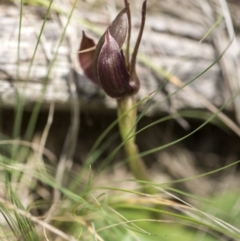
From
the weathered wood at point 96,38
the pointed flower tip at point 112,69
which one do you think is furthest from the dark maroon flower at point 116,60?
the weathered wood at point 96,38

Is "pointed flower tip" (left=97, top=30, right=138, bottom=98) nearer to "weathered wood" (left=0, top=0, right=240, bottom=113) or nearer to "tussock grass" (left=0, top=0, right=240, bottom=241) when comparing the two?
"tussock grass" (left=0, top=0, right=240, bottom=241)

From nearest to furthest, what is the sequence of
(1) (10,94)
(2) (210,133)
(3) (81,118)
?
1. (1) (10,94)
2. (3) (81,118)
3. (2) (210,133)

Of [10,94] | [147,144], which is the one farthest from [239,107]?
[10,94]

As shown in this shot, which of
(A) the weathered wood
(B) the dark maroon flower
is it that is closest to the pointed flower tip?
(B) the dark maroon flower

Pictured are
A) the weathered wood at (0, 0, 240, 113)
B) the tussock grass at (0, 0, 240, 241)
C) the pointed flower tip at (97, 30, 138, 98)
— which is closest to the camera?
the pointed flower tip at (97, 30, 138, 98)

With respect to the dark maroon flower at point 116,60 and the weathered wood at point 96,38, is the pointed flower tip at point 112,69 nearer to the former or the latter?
the dark maroon flower at point 116,60

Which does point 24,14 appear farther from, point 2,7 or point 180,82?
point 180,82

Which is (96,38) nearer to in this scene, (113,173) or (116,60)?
(116,60)

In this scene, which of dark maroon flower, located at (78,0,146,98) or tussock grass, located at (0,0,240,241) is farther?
tussock grass, located at (0,0,240,241)
